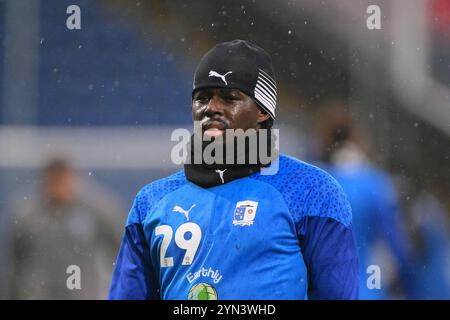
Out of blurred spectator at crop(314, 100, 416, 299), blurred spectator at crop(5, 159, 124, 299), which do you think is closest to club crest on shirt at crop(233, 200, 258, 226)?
blurred spectator at crop(314, 100, 416, 299)

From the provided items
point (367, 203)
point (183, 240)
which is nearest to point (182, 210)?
point (183, 240)

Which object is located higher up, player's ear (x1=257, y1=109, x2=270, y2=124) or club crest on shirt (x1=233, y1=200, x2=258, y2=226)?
player's ear (x1=257, y1=109, x2=270, y2=124)

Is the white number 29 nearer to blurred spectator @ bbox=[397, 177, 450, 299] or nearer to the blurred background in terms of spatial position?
the blurred background

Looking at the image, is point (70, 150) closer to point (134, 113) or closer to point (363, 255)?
point (134, 113)

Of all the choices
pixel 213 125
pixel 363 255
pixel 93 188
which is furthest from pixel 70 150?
pixel 213 125

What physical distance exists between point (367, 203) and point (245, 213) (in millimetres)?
1721

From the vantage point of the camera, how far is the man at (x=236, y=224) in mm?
2693

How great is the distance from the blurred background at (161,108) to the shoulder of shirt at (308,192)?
2.14 meters

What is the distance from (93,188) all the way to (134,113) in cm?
62

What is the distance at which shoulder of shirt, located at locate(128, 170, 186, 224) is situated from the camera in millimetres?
2916

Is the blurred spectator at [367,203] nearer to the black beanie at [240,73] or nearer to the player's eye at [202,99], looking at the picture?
the black beanie at [240,73]

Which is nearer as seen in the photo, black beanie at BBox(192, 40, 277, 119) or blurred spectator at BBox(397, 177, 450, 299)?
black beanie at BBox(192, 40, 277, 119)

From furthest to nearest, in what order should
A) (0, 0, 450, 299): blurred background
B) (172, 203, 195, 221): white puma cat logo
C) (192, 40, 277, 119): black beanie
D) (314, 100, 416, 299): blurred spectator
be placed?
(0, 0, 450, 299): blurred background < (314, 100, 416, 299): blurred spectator < (192, 40, 277, 119): black beanie < (172, 203, 195, 221): white puma cat logo

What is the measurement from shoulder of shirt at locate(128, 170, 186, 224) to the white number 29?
0.11 m
